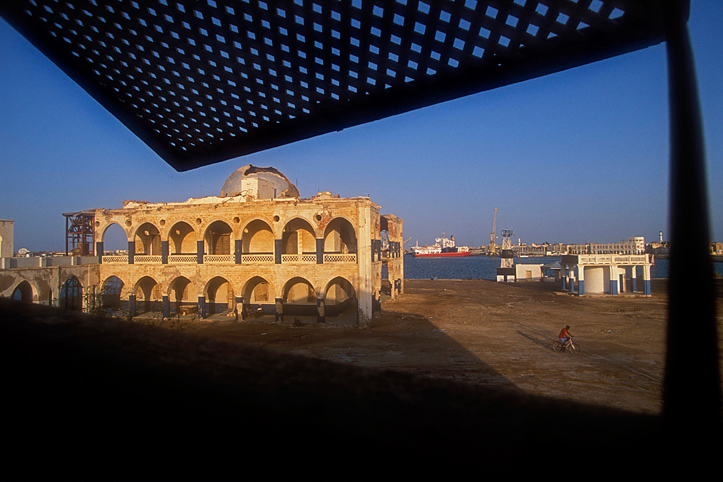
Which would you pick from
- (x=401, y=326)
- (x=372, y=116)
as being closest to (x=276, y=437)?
(x=372, y=116)

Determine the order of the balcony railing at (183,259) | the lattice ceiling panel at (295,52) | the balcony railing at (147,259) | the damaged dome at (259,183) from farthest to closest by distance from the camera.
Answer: the damaged dome at (259,183)
the balcony railing at (147,259)
the balcony railing at (183,259)
the lattice ceiling panel at (295,52)

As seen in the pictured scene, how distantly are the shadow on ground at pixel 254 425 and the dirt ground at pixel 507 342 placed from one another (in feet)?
28.9

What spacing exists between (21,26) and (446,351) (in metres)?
17.6

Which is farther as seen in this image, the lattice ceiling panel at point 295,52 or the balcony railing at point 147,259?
the balcony railing at point 147,259

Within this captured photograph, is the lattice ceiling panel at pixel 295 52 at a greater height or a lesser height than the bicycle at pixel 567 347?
greater

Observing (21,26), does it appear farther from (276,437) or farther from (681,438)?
(681,438)

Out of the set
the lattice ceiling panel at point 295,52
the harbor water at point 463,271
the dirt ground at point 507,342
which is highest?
the lattice ceiling panel at point 295,52

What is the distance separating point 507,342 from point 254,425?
20.0 m

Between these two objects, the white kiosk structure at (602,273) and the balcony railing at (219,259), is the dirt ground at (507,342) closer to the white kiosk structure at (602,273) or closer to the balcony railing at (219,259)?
the white kiosk structure at (602,273)

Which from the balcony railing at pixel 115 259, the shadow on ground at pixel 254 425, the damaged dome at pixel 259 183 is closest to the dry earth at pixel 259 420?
the shadow on ground at pixel 254 425

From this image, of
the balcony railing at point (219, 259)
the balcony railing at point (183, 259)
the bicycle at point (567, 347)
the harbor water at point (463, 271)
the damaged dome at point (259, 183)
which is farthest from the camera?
the harbor water at point (463, 271)

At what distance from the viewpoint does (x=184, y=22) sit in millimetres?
2127

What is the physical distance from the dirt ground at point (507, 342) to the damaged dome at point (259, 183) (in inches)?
350

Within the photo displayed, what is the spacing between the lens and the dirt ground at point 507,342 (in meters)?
13.4
